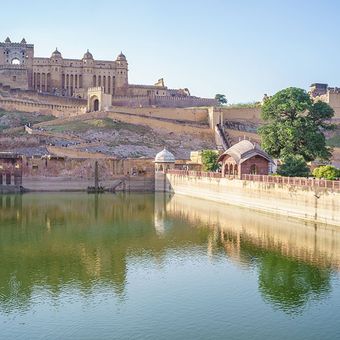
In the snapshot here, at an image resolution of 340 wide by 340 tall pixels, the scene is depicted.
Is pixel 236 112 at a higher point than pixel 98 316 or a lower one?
higher

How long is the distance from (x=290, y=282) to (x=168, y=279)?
115 inches

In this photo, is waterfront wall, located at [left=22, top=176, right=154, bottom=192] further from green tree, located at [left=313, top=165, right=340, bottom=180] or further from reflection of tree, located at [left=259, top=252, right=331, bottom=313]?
reflection of tree, located at [left=259, top=252, right=331, bottom=313]

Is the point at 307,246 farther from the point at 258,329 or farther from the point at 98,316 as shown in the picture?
the point at 98,316

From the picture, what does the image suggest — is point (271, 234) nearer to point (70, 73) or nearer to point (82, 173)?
point (82, 173)

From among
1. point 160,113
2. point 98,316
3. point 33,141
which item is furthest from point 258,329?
point 160,113

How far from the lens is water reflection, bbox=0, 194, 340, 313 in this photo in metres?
12.8

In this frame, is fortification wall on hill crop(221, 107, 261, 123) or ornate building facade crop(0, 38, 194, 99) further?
ornate building facade crop(0, 38, 194, 99)

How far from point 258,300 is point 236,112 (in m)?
43.4

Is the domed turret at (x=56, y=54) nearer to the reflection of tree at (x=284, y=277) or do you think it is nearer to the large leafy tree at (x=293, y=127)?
the large leafy tree at (x=293, y=127)

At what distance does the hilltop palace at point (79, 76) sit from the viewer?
59844mm

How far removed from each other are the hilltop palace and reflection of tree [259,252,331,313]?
149 feet

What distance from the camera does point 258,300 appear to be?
11.9 m

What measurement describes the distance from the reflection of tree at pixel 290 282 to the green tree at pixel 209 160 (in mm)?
22631

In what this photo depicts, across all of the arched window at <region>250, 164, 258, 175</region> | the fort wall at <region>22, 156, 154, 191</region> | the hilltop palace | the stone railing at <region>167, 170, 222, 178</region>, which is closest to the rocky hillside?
the fort wall at <region>22, 156, 154, 191</region>
